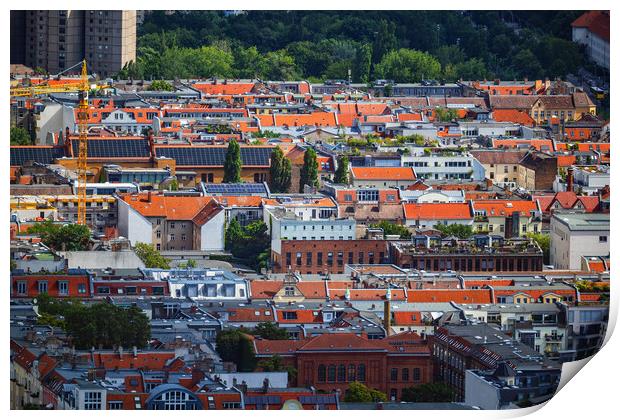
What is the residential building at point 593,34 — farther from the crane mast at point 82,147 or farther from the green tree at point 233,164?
the green tree at point 233,164

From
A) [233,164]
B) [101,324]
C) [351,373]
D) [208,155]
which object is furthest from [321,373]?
[208,155]

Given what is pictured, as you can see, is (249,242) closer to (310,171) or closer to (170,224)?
(170,224)

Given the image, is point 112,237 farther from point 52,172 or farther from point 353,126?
point 353,126

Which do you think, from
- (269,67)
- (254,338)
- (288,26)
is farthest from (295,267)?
(288,26)

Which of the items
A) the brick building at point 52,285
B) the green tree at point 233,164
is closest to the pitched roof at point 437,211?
the green tree at point 233,164

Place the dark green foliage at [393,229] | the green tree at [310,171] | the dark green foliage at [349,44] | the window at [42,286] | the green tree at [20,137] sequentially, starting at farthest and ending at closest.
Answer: the dark green foliage at [349,44] → the green tree at [20,137] → the green tree at [310,171] → the dark green foliage at [393,229] → the window at [42,286]

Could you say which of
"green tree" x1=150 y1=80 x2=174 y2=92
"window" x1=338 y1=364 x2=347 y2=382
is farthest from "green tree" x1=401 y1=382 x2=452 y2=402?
"green tree" x1=150 y1=80 x2=174 y2=92
